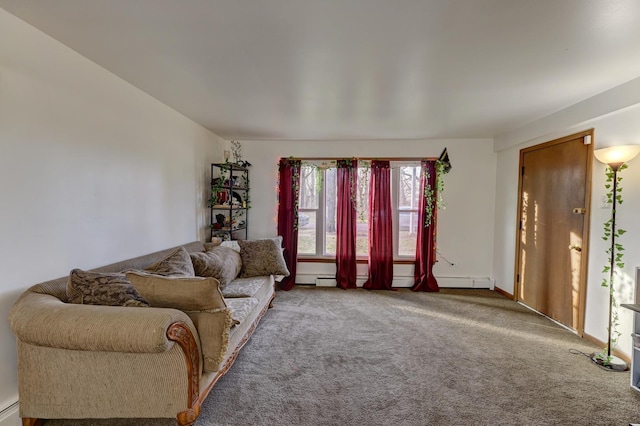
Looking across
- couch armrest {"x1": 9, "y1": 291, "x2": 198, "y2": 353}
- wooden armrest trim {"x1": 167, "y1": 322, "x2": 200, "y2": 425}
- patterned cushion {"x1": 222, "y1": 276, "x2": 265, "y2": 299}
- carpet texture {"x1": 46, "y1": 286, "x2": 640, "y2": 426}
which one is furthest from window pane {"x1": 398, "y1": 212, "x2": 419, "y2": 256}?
couch armrest {"x1": 9, "y1": 291, "x2": 198, "y2": 353}

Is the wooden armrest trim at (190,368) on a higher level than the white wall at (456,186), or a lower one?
lower

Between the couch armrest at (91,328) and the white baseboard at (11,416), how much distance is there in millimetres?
487

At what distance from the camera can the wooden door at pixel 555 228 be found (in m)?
3.04

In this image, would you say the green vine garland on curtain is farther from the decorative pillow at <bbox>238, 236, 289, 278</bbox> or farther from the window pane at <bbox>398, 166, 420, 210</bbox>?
the decorative pillow at <bbox>238, 236, 289, 278</bbox>

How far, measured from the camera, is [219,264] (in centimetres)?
304

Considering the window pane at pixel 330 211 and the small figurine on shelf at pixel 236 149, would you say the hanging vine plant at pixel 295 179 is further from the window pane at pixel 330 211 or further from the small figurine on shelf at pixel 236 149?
the small figurine on shelf at pixel 236 149

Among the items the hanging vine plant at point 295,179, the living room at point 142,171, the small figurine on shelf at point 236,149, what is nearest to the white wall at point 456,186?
the living room at point 142,171

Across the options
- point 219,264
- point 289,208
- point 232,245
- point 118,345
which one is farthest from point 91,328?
point 289,208

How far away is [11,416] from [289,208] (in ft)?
11.6

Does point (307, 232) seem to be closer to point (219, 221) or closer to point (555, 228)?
point (219, 221)

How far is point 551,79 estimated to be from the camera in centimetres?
243

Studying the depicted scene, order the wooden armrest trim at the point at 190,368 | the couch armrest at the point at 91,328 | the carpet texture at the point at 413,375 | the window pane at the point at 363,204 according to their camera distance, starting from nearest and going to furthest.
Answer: the couch armrest at the point at 91,328 → the wooden armrest trim at the point at 190,368 → the carpet texture at the point at 413,375 → the window pane at the point at 363,204

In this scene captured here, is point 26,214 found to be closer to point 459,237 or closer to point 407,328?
point 407,328

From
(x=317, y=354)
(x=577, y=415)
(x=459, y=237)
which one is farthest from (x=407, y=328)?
(x=459, y=237)
